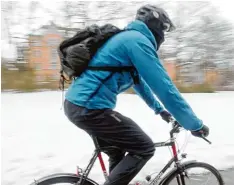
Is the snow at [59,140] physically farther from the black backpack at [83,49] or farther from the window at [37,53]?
the window at [37,53]

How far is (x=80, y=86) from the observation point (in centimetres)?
222

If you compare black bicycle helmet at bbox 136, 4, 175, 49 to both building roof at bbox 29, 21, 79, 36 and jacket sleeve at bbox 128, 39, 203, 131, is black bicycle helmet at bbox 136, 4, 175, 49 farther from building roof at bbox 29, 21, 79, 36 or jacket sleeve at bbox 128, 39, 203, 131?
building roof at bbox 29, 21, 79, 36

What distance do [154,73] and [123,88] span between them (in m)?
0.34

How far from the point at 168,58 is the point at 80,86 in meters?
11.4

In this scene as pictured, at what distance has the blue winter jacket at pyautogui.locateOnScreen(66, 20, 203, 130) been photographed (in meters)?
2.08

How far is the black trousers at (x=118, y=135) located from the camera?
2.20 metres

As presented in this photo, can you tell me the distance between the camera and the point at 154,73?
6.82 ft

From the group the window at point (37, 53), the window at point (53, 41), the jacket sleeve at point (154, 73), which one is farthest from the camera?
the window at point (53, 41)

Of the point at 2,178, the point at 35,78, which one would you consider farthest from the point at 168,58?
the point at 2,178

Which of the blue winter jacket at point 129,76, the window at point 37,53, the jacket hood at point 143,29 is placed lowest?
the blue winter jacket at point 129,76

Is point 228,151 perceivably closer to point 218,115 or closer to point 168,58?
point 218,115

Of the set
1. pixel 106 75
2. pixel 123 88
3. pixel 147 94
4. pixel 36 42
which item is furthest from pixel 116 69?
pixel 36 42

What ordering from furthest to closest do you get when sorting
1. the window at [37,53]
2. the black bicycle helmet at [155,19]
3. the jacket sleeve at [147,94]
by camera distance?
the window at [37,53], the jacket sleeve at [147,94], the black bicycle helmet at [155,19]

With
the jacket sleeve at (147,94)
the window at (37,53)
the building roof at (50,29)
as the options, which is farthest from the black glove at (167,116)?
the window at (37,53)
